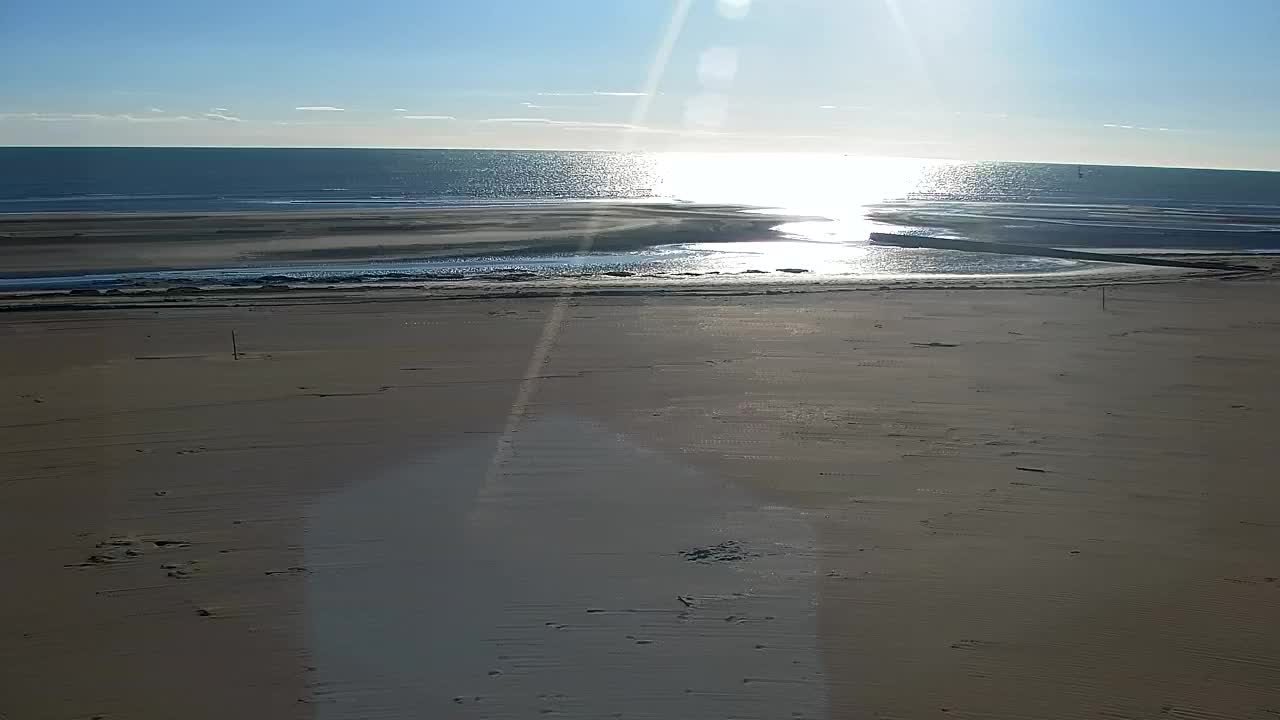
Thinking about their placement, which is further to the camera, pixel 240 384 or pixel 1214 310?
pixel 1214 310

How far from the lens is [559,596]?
258 inches

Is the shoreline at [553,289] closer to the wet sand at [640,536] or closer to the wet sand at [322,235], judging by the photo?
the wet sand at [640,536]

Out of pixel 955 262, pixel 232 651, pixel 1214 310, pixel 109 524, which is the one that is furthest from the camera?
pixel 955 262

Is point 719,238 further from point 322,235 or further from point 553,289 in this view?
point 553,289

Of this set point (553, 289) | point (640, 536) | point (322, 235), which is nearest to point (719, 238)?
point (322, 235)

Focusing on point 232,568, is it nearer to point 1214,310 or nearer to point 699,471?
point 699,471

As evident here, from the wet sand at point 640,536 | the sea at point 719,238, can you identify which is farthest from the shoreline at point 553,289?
the wet sand at point 640,536

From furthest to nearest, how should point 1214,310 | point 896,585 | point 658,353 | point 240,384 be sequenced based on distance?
1. point 1214,310
2. point 658,353
3. point 240,384
4. point 896,585

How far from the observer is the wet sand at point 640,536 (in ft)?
18.2

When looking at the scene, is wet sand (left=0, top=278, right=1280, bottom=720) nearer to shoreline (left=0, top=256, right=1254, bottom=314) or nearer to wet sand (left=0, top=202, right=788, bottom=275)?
shoreline (left=0, top=256, right=1254, bottom=314)

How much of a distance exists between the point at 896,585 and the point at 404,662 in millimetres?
3284

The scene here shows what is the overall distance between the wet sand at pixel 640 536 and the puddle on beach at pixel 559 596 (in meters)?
0.03

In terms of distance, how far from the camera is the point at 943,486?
882 centimetres

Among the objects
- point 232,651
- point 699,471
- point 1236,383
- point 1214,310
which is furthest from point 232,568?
point 1214,310
